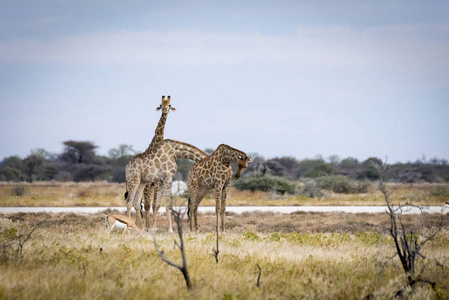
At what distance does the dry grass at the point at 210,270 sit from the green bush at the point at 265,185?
24815mm

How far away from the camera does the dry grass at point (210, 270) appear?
7.02m

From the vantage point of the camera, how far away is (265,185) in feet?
124

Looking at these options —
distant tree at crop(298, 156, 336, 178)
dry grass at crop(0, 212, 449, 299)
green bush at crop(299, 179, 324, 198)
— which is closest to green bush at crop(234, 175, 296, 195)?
green bush at crop(299, 179, 324, 198)

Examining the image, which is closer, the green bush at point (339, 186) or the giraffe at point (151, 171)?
the giraffe at point (151, 171)

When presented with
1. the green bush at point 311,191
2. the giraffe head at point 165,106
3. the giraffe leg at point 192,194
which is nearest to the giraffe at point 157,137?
the giraffe head at point 165,106

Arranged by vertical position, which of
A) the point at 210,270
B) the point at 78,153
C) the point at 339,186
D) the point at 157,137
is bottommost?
the point at 210,270

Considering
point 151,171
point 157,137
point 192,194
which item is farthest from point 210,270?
point 157,137

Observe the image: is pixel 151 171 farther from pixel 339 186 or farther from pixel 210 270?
pixel 339 186

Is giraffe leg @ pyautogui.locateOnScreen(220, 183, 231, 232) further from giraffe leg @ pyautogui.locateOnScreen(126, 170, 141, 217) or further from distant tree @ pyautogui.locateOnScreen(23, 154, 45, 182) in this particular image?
distant tree @ pyautogui.locateOnScreen(23, 154, 45, 182)

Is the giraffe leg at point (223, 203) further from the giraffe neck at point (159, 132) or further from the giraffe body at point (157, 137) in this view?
the giraffe neck at point (159, 132)

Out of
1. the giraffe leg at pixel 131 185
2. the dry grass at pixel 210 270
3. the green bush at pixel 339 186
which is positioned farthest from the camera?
the green bush at pixel 339 186

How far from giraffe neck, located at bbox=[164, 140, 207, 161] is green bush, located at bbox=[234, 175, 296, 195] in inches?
921

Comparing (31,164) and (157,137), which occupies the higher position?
(31,164)

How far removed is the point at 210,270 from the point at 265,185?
97.5ft
